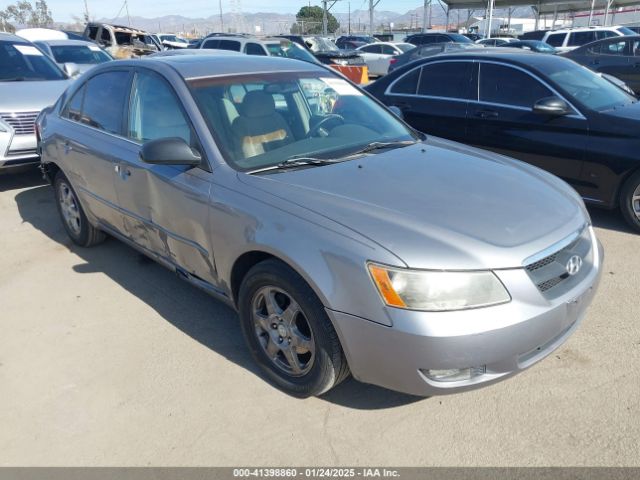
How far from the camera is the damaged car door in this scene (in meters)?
3.12

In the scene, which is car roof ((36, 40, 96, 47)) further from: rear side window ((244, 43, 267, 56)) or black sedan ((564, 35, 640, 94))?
black sedan ((564, 35, 640, 94))

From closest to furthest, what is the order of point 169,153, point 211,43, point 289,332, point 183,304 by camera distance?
point 289,332, point 169,153, point 183,304, point 211,43

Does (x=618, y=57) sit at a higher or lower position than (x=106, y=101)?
lower

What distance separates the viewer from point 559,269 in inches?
99.2

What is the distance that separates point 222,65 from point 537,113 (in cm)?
323

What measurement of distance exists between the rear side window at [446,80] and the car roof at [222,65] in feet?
8.41

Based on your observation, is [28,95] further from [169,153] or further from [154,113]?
[169,153]

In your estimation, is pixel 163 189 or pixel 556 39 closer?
pixel 163 189

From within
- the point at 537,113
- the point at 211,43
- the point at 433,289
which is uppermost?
the point at 211,43

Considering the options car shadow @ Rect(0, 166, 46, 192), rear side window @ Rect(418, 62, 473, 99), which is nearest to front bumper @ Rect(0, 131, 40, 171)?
car shadow @ Rect(0, 166, 46, 192)

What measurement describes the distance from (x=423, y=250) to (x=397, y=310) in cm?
28

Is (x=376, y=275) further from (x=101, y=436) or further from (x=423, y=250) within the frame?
(x=101, y=436)

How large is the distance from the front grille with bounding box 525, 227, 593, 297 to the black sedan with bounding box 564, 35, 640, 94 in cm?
1078

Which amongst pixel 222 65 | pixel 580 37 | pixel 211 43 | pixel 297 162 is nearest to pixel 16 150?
pixel 222 65
